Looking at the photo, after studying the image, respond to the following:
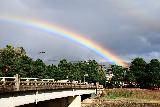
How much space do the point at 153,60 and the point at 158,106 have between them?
78.6m

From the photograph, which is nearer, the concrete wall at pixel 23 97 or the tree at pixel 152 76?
the concrete wall at pixel 23 97

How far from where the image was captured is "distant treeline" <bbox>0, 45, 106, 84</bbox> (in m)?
107

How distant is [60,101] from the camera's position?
7044cm

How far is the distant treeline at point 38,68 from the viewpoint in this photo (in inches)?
4205

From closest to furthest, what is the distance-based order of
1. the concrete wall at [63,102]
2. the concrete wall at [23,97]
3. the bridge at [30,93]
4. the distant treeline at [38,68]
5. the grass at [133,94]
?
the concrete wall at [23,97] → the bridge at [30,93] → the concrete wall at [63,102] → the distant treeline at [38,68] → the grass at [133,94]

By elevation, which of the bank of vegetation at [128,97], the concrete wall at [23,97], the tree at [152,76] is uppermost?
the tree at [152,76]

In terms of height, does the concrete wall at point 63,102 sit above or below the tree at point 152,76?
below

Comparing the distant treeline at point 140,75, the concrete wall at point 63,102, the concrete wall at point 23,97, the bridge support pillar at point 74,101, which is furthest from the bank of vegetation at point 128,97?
the concrete wall at point 23,97

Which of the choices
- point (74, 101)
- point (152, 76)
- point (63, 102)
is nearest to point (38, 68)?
point (74, 101)

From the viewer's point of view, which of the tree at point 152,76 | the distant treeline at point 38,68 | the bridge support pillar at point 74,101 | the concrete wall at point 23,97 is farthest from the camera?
the tree at point 152,76

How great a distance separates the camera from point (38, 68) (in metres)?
123

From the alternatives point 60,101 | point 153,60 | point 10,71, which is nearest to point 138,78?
point 153,60

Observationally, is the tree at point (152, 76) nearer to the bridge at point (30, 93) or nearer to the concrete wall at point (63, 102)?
the concrete wall at point (63, 102)

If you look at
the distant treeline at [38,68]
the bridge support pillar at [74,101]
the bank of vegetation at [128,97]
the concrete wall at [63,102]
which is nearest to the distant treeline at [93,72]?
the distant treeline at [38,68]
